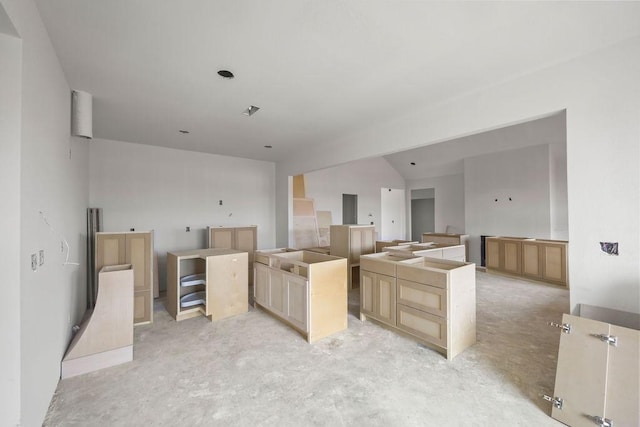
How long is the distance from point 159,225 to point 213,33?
4.39 meters

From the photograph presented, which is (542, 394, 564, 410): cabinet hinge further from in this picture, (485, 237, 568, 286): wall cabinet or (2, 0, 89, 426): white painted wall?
(485, 237, 568, 286): wall cabinet

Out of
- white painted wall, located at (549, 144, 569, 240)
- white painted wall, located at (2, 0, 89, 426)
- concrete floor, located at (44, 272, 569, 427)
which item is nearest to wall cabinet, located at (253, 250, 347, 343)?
concrete floor, located at (44, 272, 569, 427)

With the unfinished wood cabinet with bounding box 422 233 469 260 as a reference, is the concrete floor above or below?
below

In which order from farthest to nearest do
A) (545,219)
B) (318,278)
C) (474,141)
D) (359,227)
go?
(474,141)
(545,219)
(359,227)
(318,278)

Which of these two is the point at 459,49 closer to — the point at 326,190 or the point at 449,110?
the point at 449,110

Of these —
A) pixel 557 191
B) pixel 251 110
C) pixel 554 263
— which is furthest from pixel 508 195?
pixel 251 110

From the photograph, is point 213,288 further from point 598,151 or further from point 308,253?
point 598,151

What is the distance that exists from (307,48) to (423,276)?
247 centimetres

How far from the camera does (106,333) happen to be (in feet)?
8.90

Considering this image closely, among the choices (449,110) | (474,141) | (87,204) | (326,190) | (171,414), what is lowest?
(171,414)

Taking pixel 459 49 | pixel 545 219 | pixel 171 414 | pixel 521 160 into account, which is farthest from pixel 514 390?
pixel 521 160

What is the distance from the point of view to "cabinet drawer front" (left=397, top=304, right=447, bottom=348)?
2738 mm

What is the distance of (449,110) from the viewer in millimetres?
3273

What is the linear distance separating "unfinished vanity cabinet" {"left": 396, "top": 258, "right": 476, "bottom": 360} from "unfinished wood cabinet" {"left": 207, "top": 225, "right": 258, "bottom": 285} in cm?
339
